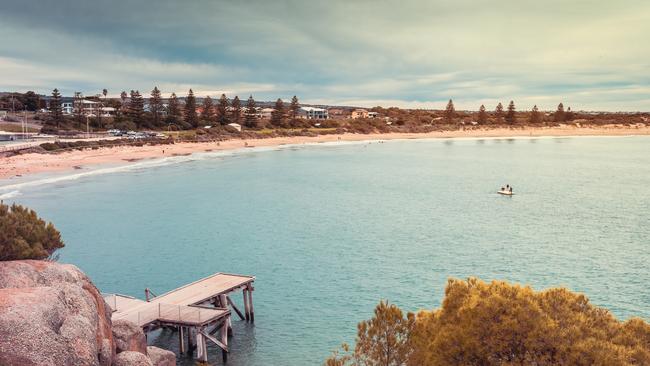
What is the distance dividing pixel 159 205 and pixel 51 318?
41.9 m

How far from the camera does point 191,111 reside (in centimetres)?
14225

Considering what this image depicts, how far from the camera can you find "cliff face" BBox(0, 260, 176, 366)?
9.39 metres

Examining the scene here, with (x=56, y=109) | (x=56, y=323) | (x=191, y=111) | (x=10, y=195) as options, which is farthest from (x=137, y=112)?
(x=56, y=323)

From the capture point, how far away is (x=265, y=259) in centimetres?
3266

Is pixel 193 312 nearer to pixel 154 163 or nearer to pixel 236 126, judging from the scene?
pixel 154 163

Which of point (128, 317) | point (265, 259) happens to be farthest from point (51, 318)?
point (265, 259)

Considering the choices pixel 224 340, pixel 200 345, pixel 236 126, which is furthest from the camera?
pixel 236 126

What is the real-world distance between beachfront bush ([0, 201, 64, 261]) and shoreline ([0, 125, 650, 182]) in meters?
47.3

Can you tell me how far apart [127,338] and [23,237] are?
5.99 metres

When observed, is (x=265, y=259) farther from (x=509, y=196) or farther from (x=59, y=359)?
(x=509, y=196)

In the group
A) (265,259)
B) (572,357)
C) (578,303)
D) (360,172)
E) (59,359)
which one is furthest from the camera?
(360,172)

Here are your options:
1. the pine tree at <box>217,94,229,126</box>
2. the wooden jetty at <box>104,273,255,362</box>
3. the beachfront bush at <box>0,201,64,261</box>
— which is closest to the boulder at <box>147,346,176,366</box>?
the wooden jetty at <box>104,273,255,362</box>

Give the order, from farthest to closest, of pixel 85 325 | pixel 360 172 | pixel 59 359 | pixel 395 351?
pixel 360 172
pixel 395 351
pixel 85 325
pixel 59 359

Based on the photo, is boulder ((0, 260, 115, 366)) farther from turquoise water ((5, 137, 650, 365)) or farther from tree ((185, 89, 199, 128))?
tree ((185, 89, 199, 128))
